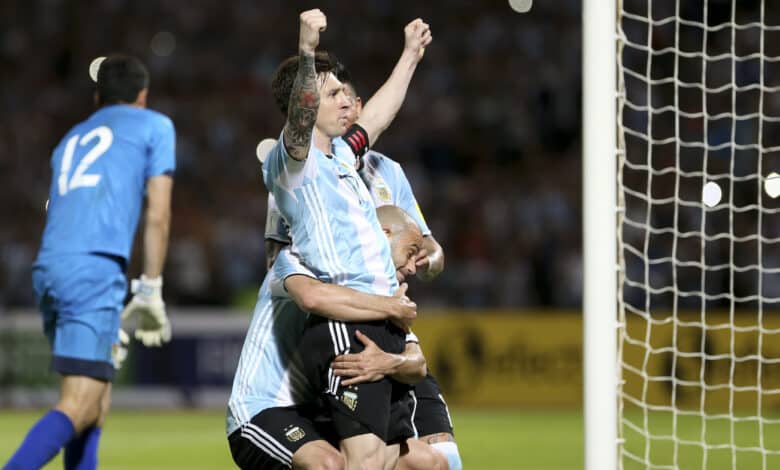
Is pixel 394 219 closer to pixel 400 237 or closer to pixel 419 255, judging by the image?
pixel 400 237

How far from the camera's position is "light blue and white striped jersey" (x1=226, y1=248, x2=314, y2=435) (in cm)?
421

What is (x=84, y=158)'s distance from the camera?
18.4 feet

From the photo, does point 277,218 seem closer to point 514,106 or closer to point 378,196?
point 378,196

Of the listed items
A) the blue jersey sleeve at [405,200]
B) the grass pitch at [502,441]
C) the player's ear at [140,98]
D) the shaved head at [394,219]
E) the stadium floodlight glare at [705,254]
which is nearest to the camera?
the shaved head at [394,219]

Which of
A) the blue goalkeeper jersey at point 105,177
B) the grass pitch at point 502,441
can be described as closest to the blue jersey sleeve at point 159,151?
the blue goalkeeper jersey at point 105,177

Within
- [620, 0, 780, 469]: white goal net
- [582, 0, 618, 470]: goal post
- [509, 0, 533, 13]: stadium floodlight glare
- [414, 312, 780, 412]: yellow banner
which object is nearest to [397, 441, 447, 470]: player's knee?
[582, 0, 618, 470]: goal post

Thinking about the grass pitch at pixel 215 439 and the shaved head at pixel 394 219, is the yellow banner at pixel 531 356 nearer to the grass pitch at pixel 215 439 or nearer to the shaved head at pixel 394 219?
the grass pitch at pixel 215 439

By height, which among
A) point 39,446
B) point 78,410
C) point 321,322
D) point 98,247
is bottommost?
point 39,446

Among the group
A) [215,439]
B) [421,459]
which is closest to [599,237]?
[421,459]

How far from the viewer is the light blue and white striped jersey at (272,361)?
421cm

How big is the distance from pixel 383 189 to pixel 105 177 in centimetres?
144

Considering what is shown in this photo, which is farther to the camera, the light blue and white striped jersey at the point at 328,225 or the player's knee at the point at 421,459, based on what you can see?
the player's knee at the point at 421,459

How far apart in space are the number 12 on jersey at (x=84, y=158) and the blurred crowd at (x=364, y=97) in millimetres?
8584

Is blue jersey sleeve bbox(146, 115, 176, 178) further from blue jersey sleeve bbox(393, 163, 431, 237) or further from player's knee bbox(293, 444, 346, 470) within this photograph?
player's knee bbox(293, 444, 346, 470)
